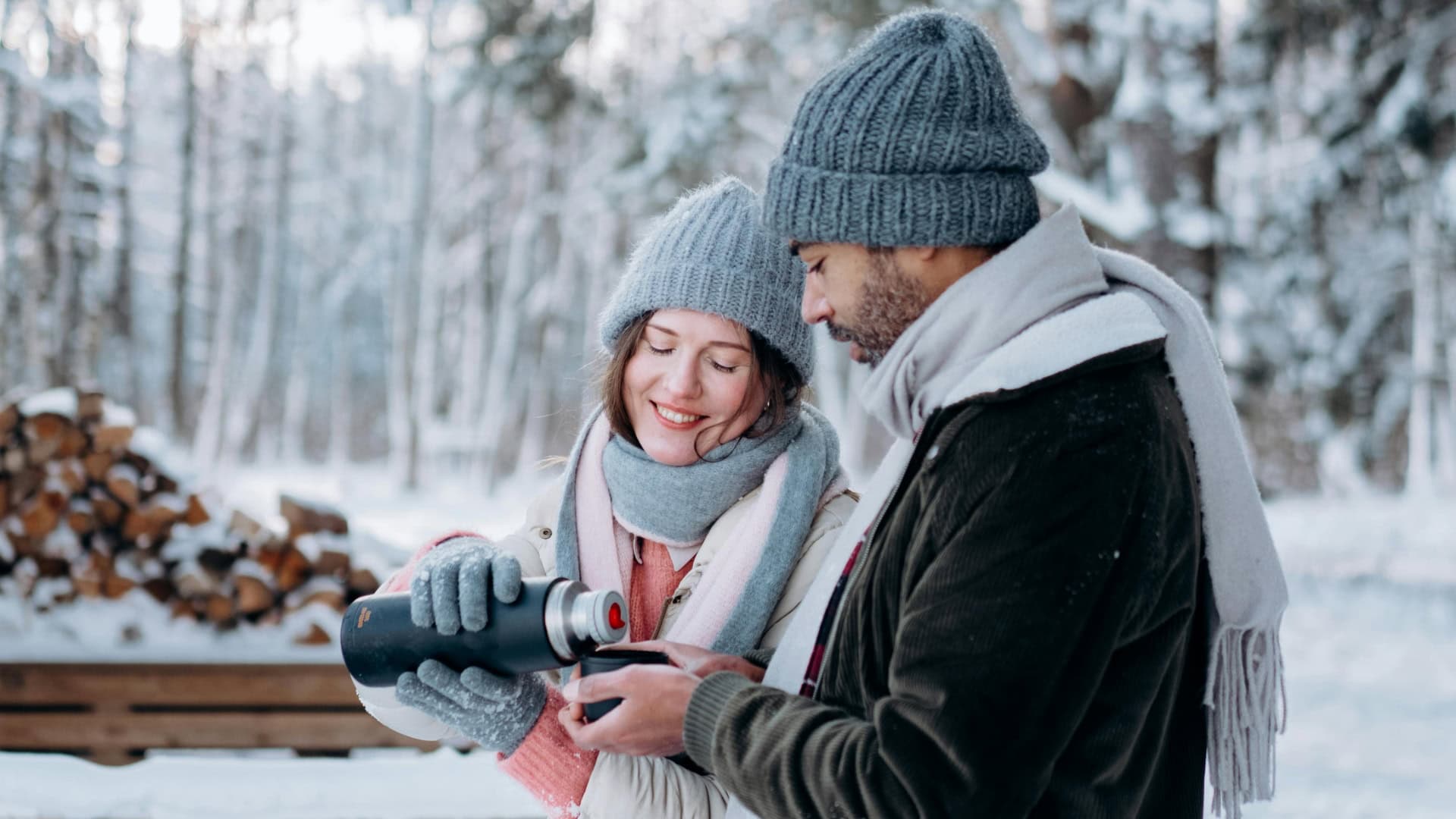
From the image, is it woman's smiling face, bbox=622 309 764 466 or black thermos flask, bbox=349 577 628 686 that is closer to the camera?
black thermos flask, bbox=349 577 628 686

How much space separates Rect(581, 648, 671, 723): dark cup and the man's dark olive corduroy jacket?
0.66 feet

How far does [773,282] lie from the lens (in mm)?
1991

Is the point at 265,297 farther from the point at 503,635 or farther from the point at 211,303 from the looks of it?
the point at 503,635

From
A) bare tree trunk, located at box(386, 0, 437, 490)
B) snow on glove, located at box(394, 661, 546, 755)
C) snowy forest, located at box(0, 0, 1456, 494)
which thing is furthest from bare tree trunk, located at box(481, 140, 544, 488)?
snow on glove, located at box(394, 661, 546, 755)

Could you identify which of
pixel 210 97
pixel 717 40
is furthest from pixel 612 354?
pixel 210 97

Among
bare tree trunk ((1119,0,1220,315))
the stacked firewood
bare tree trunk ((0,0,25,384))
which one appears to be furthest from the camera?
bare tree trunk ((0,0,25,384))

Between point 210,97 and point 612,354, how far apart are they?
19.2 m

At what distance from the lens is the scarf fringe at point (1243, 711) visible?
1420mm

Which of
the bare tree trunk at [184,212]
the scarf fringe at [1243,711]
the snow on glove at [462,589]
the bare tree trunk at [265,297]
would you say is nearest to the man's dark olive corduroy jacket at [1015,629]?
the scarf fringe at [1243,711]

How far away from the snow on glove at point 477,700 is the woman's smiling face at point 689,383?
50cm

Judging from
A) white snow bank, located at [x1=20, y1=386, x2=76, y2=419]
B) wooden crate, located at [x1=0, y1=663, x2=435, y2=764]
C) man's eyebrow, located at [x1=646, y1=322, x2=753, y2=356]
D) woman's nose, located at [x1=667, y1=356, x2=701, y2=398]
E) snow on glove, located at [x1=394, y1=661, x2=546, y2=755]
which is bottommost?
wooden crate, located at [x1=0, y1=663, x2=435, y2=764]

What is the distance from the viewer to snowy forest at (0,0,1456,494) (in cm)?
827

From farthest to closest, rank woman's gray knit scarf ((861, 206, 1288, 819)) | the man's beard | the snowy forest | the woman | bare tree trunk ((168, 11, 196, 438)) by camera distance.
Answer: bare tree trunk ((168, 11, 196, 438)) < the snowy forest < the woman < the man's beard < woman's gray knit scarf ((861, 206, 1288, 819))

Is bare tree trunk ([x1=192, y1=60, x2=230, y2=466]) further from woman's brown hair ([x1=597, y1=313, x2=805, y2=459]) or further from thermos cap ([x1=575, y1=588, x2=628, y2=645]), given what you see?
thermos cap ([x1=575, y1=588, x2=628, y2=645])
